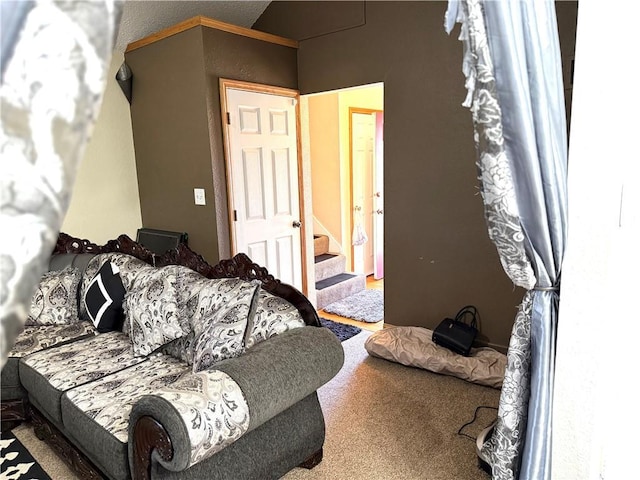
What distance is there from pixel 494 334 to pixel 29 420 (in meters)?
3.00

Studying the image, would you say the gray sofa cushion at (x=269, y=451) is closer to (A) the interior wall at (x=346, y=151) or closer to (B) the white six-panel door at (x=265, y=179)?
(B) the white six-panel door at (x=265, y=179)

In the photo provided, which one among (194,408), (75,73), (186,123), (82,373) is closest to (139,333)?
(82,373)

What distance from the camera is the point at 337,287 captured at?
4613 millimetres

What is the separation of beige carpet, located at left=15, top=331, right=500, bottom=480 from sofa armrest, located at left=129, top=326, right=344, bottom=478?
0.60m

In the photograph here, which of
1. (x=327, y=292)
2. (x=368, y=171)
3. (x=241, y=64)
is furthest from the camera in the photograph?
(x=368, y=171)

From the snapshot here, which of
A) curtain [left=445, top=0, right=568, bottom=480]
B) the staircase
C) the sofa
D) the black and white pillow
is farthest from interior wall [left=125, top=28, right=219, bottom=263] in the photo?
curtain [left=445, top=0, right=568, bottom=480]

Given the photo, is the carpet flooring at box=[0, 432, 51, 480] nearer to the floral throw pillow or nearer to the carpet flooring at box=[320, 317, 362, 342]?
the floral throw pillow

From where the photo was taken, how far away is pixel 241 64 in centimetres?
355

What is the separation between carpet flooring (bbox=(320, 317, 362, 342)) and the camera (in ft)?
12.2

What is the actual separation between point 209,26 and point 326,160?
7.32 ft

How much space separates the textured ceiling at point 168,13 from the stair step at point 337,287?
2700mm

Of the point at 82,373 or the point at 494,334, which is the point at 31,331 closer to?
the point at 82,373

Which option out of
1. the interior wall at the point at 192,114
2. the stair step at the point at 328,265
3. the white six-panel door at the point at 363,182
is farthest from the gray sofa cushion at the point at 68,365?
the white six-panel door at the point at 363,182

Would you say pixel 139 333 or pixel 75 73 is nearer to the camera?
pixel 75 73
